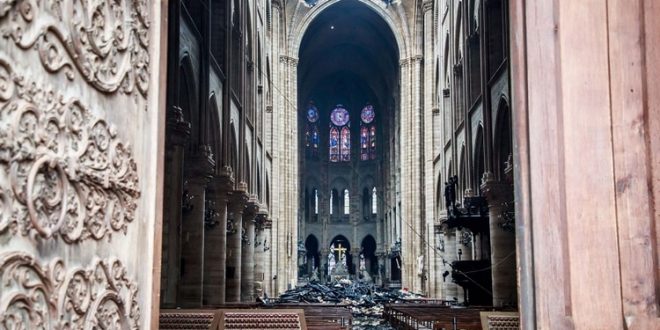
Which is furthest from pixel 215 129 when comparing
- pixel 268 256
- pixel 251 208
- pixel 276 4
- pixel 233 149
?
pixel 276 4

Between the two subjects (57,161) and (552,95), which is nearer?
(57,161)

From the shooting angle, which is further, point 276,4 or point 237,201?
point 276,4

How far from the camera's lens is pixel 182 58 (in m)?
17.0

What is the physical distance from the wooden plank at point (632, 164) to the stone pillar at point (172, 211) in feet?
41.0

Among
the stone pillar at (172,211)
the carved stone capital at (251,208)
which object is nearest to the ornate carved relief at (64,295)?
the stone pillar at (172,211)

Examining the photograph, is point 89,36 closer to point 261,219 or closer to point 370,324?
point 370,324

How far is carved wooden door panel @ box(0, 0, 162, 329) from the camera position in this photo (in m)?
3.07

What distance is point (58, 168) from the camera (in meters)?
3.38

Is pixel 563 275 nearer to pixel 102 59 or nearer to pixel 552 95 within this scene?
pixel 552 95

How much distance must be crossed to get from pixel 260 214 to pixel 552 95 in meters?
28.7

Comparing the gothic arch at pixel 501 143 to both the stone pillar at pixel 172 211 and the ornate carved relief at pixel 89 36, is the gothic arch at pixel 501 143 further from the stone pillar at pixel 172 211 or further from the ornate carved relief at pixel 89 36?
the ornate carved relief at pixel 89 36

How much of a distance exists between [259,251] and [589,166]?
3071 centimetres

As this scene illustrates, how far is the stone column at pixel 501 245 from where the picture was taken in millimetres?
20281

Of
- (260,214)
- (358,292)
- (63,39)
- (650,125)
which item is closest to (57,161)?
(63,39)
